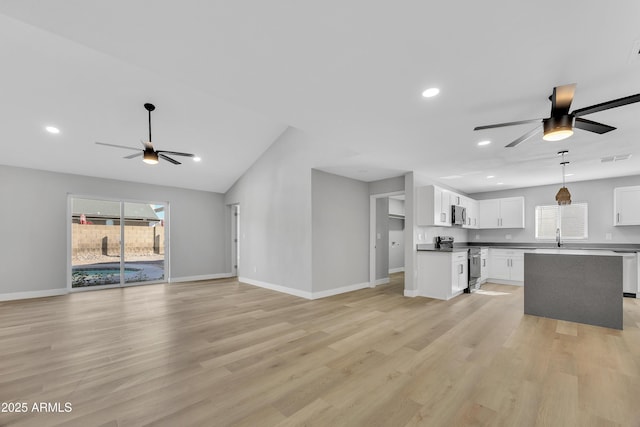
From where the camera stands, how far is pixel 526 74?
2.24m

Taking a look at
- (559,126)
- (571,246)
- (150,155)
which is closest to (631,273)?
(571,246)

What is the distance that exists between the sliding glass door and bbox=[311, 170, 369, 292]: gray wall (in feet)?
15.2

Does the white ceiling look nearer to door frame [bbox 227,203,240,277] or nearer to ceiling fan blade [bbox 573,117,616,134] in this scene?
ceiling fan blade [bbox 573,117,616,134]

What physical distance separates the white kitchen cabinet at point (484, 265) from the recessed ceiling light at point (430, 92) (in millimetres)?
5453

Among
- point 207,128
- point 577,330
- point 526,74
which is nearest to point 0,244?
point 207,128

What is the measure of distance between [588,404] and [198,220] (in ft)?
26.7

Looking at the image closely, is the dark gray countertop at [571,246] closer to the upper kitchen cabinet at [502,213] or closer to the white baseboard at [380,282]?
the upper kitchen cabinet at [502,213]

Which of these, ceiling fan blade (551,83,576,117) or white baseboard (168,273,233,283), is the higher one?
ceiling fan blade (551,83,576,117)

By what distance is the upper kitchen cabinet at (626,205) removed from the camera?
5.84m

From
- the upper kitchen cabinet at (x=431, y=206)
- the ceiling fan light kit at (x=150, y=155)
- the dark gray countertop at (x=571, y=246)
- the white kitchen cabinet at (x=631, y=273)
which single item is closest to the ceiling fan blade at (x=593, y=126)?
the upper kitchen cabinet at (x=431, y=206)

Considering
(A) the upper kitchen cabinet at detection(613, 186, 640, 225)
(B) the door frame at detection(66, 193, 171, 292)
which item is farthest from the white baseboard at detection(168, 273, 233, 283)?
(A) the upper kitchen cabinet at detection(613, 186, 640, 225)

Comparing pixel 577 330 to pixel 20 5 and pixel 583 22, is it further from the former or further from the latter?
pixel 20 5

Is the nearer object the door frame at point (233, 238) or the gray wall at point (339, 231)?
the gray wall at point (339, 231)

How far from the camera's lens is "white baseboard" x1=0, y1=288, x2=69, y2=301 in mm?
5371
